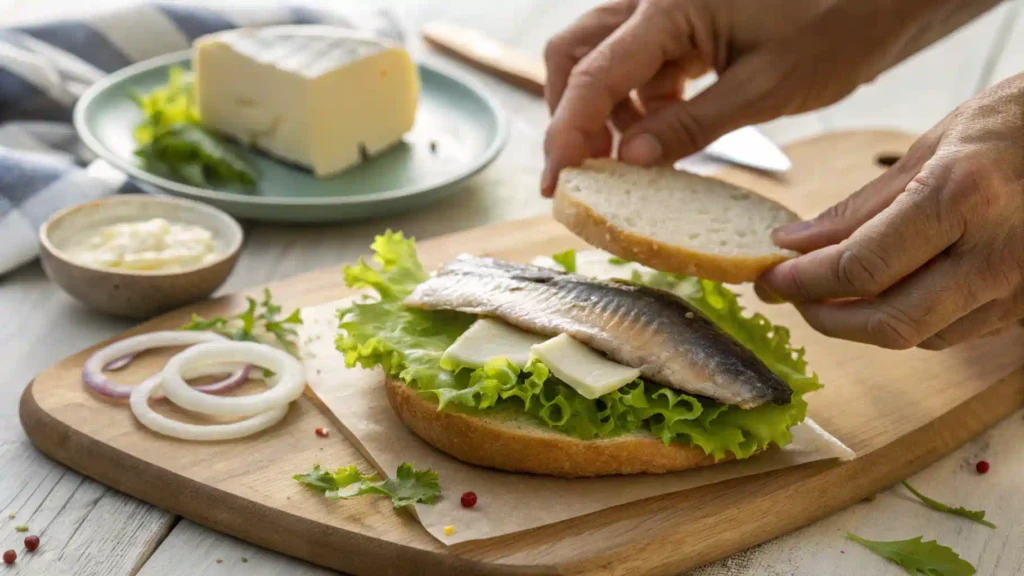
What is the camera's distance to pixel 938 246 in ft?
9.15

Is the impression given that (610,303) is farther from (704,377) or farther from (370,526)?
(370,526)

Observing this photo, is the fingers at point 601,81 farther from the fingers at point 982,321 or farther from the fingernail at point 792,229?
the fingers at point 982,321

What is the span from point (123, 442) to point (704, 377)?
1.56 m

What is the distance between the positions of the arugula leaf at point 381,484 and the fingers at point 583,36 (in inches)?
74.9

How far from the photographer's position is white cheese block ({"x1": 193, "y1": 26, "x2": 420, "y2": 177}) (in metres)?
4.85

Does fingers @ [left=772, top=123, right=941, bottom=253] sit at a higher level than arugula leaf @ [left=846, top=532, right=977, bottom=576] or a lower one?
higher

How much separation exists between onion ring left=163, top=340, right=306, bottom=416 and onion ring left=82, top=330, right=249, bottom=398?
0.05 meters

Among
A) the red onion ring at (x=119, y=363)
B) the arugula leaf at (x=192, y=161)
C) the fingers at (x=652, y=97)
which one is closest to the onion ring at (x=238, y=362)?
the red onion ring at (x=119, y=363)

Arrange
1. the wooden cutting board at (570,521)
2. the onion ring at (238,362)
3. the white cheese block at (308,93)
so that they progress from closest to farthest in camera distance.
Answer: the wooden cutting board at (570,521), the onion ring at (238,362), the white cheese block at (308,93)

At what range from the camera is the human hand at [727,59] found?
12.7ft

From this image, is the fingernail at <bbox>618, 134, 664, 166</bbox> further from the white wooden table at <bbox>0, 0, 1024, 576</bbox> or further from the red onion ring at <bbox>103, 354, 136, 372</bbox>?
the red onion ring at <bbox>103, 354, 136, 372</bbox>

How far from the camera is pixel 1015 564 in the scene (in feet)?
9.55

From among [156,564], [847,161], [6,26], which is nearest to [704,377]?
[156,564]

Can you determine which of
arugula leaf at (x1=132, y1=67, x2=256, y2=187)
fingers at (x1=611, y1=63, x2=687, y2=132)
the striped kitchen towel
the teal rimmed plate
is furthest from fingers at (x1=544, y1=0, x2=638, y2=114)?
the striped kitchen towel
